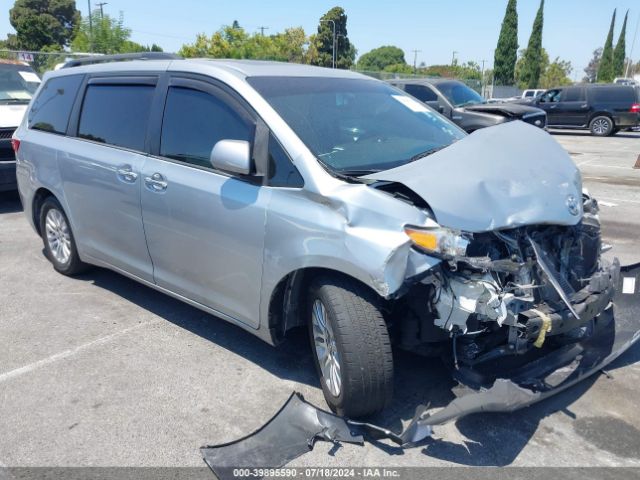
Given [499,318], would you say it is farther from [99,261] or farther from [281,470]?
[99,261]

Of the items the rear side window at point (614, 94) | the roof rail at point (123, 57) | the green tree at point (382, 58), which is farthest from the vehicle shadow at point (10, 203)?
the green tree at point (382, 58)

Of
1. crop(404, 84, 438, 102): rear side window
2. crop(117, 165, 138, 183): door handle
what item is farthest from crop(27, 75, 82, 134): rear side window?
crop(404, 84, 438, 102): rear side window

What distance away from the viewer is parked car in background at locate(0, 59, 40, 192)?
812 centimetres

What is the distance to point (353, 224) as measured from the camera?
117 inches

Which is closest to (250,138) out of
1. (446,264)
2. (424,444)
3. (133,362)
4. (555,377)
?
(446,264)

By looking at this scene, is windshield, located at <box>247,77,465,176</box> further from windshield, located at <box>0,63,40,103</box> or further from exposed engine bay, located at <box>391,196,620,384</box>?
windshield, located at <box>0,63,40,103</box>

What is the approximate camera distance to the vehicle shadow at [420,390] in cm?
304

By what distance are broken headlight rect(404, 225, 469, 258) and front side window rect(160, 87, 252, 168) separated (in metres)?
1.24

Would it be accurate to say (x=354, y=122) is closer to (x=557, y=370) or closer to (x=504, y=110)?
(x=557, y=370)

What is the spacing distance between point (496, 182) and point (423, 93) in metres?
10.9

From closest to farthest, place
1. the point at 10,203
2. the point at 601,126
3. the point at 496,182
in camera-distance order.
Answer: the point at 496,182
the point at 10,203
the point at 601,126

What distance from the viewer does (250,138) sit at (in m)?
3.50

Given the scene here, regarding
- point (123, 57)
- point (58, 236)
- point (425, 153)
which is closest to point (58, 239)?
point (58, 236)

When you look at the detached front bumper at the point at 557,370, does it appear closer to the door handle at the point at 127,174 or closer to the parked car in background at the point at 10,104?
the door handle at the point at 127,174
